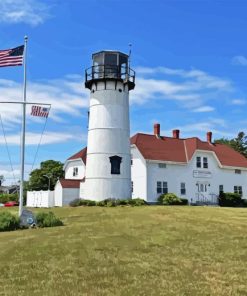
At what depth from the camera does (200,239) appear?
17.1 meters

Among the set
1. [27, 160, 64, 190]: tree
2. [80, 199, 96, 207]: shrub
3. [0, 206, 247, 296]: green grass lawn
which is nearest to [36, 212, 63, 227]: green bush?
[0, 206, 247, 296]: green grass lawn

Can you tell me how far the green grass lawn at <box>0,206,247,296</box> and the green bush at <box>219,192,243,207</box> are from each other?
31.7m

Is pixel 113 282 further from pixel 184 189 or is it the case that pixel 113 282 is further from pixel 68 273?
pixel 184 189

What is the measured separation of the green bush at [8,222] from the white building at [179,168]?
2051 centimetres

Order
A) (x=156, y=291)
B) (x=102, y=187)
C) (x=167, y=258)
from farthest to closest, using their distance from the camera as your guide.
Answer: (x=102, y=187)
(x=167, y=258)
(x=156, y=291)

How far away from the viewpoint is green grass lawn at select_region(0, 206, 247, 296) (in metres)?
10.4

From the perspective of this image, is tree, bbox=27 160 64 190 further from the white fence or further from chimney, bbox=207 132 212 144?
chimney, bbox=207 132 212 144

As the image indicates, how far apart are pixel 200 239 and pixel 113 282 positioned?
6889 mm

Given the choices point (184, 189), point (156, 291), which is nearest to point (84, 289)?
point (156, 291)

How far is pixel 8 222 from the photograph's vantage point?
72.0 ft

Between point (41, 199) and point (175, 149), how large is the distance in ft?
48.1

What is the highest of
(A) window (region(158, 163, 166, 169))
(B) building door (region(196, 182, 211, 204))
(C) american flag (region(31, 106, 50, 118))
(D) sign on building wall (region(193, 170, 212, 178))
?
(C) american flag (region(31, 106, 50, 118))

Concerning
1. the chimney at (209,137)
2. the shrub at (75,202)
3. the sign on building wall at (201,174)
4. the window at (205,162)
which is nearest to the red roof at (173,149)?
the chimney at (209,137)

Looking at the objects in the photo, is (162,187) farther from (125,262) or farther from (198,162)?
(125,262)
